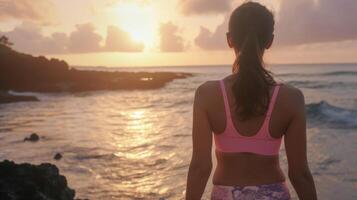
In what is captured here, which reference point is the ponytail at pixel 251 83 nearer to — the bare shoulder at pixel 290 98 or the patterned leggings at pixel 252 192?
the bare shoulder at pixel 290 98

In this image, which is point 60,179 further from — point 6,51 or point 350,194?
point 6,51

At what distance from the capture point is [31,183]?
797 centimetres

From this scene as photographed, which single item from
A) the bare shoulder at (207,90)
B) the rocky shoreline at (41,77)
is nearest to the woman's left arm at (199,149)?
the bare shoulder at (207,90)

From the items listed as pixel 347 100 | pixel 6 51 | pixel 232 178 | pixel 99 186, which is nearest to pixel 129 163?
pixel 99 186

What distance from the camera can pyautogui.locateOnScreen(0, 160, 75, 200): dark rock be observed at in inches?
299

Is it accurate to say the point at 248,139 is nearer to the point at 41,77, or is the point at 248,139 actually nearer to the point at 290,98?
the point at 290,98

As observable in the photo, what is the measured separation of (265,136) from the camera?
2.78 meters

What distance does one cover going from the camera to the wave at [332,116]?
2540 centimetres

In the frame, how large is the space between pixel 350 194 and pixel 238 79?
31.8ft

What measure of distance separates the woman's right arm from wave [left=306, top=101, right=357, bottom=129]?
2215cm

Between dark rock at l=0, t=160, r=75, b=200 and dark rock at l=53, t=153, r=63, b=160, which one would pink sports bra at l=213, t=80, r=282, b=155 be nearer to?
dark rock at l=0, t=160, r=75, b=200

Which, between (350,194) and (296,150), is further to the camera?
(350,194)

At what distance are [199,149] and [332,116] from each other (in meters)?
27.2

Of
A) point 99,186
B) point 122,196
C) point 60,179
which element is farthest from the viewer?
point 99,186
